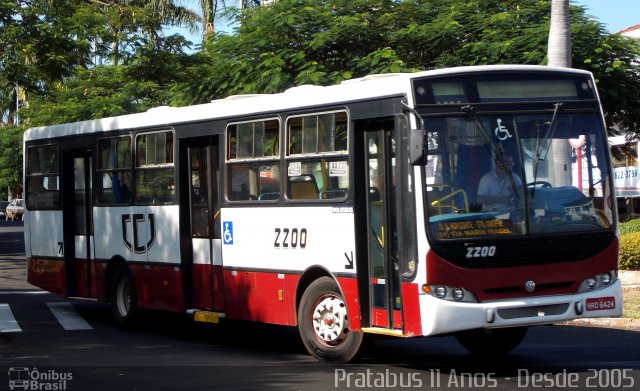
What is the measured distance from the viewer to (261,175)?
1280cm

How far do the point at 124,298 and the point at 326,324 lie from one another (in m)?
5.30

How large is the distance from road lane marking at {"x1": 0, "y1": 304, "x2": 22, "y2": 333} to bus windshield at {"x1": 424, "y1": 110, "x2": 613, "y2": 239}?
7764mm

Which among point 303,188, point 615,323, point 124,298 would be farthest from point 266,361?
point 615,323

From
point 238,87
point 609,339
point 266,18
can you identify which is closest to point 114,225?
point 609,339

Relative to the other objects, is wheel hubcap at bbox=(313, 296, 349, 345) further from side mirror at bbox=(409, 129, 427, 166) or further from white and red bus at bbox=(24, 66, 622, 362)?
side mirror at bbox=(409, 129, 427, 166)

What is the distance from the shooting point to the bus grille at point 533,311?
33.1ft

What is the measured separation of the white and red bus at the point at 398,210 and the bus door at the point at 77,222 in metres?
2.81

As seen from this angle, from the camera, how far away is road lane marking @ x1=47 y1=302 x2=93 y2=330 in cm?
1611

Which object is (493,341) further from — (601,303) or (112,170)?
(112,170)

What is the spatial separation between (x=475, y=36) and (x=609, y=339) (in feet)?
42.7

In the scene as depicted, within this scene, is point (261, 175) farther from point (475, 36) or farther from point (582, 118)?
point (475, 36)

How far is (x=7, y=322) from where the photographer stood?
16.4 metres

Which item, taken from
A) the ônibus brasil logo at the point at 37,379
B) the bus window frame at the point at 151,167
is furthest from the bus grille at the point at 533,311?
the bus window frame at the point at 151,167

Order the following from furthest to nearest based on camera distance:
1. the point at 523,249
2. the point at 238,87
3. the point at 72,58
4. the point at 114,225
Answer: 1. the point at 238,87
2. the point at 72,58
3. the point at 114,225
4. the point at 523,249
